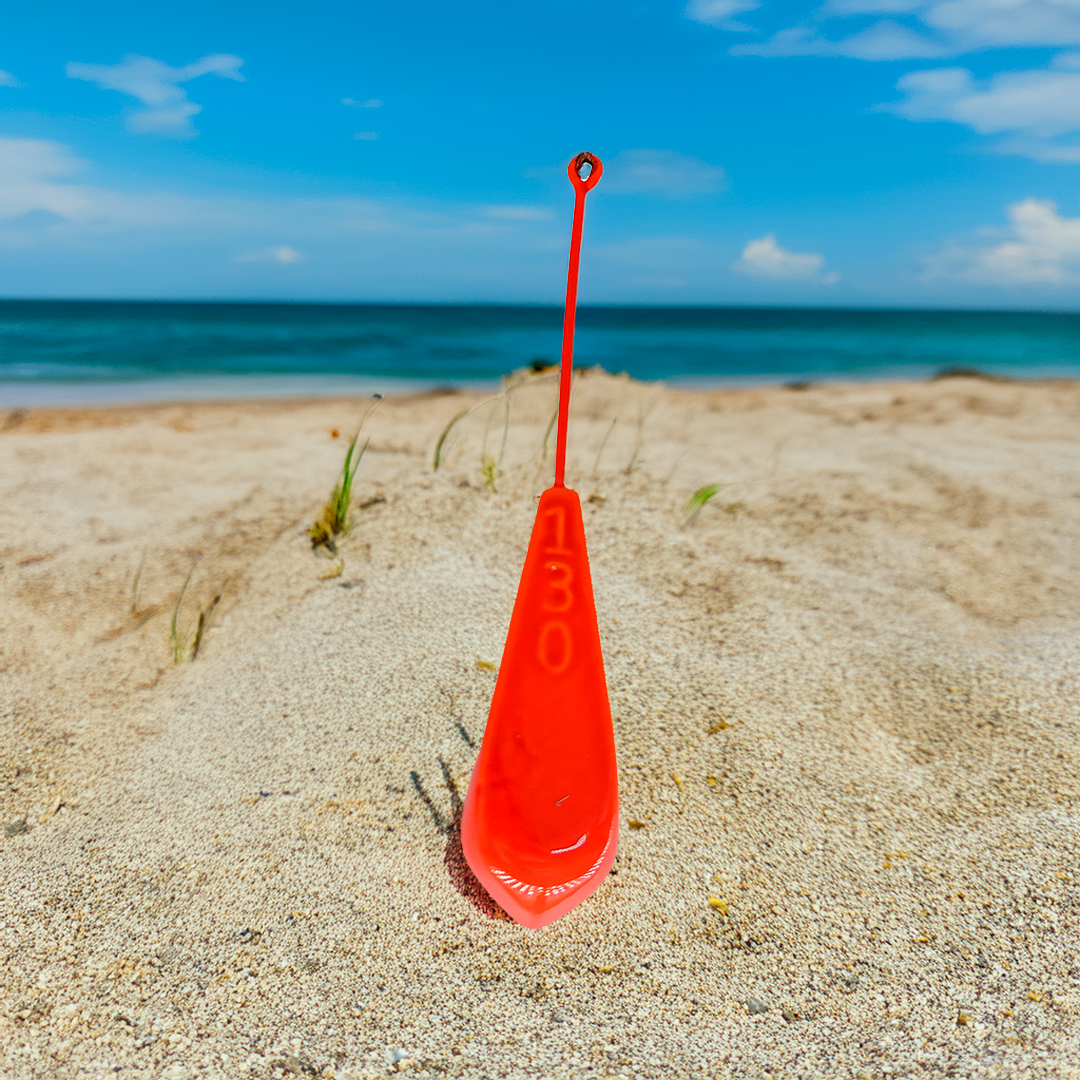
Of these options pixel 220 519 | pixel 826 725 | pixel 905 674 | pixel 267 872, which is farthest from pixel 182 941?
pixel 220 519

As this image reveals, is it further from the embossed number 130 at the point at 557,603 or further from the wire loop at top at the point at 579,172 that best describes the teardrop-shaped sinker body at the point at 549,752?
the wire loop at top at the point at 579,172

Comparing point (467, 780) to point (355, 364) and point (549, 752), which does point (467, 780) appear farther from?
point (355, 364)

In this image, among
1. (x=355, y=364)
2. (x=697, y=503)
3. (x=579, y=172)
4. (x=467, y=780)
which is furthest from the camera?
(x=355, y=364)

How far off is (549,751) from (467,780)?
367 millimetres

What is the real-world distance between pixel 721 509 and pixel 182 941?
2217mm

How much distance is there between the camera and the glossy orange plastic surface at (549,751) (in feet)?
3.81

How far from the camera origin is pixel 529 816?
120 centimetres

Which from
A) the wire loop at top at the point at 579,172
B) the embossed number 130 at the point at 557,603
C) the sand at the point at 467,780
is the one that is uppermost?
the wire loop at top at the point at 579,172

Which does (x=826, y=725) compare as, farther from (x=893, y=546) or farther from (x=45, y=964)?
(x=45, y=964)

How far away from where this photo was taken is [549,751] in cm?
120

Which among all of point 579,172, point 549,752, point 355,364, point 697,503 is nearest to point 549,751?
point 549,752

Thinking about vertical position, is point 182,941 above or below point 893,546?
below

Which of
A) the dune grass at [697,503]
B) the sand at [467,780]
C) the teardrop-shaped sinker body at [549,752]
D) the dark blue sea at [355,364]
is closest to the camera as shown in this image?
the sand at [467,780]

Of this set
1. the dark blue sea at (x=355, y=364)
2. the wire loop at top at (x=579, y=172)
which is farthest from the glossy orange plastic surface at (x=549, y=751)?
the dark blue sea at (x=355, y=364)
